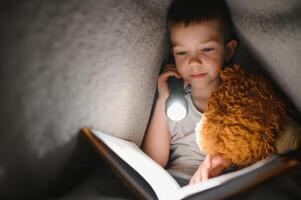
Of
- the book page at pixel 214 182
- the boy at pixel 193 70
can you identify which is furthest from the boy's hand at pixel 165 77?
the book page at pixel 214 182

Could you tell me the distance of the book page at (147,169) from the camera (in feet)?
2.48

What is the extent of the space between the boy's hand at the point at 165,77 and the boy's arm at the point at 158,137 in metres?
0.02

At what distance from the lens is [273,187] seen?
2.27 ft

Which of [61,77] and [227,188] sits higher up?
[61,77]

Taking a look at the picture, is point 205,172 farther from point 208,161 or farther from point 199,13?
point 199,13

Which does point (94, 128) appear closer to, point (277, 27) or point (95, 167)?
point (95, 167)

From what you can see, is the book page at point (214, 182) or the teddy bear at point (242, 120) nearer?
the book page at point (214, 182)

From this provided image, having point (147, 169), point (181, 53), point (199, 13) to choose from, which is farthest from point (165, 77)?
point (147, 169)

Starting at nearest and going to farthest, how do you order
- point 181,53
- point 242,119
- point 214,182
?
point 214,182
point 242,119
point 181,53

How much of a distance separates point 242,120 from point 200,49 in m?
0.23

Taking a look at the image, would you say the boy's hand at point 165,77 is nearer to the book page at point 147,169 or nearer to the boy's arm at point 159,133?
the boy's arm at point 159,133

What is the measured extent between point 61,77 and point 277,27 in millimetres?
489

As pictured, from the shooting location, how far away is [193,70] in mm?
942

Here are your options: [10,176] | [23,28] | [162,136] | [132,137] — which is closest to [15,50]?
[23,28]
